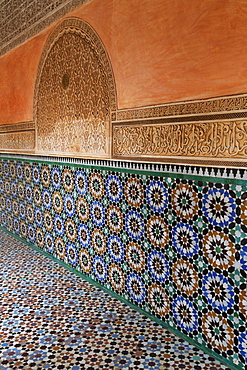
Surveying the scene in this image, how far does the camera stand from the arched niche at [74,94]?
2.09 metres

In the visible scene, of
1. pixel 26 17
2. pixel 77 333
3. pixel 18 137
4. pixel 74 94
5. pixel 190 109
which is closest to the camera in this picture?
pixel 190 109

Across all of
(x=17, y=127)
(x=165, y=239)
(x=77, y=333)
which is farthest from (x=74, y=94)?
(x=77, y=333)

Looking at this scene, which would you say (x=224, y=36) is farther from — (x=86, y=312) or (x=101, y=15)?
(x=86, y=312)

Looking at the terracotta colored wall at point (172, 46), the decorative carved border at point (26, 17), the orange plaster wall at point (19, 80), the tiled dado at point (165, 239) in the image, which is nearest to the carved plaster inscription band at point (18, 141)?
the orange plaster wall at point (19, 80)

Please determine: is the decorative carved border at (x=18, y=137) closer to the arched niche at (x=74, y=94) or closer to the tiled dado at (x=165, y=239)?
the arched niche at (x=74, y=94)

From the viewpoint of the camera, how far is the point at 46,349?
61.2 inches

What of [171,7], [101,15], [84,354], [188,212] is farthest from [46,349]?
[101,15]

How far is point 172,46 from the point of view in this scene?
5.23 ft

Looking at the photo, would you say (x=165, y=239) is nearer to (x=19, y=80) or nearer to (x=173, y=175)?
(x=173, y=175)

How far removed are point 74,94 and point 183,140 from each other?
105 centimetres

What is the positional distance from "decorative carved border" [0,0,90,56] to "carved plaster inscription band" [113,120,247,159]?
902mm

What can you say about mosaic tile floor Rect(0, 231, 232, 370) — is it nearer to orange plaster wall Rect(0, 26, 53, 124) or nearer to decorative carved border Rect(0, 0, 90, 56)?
orange plaster wall Rect(0, 26, 53, 124)

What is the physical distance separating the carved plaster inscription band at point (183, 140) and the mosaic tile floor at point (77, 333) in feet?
2.67

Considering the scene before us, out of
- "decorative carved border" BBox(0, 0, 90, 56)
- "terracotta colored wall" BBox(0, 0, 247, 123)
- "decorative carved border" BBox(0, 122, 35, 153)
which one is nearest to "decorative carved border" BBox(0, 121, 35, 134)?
"decorative carved border" BBox(0, 122, 35, 153)
